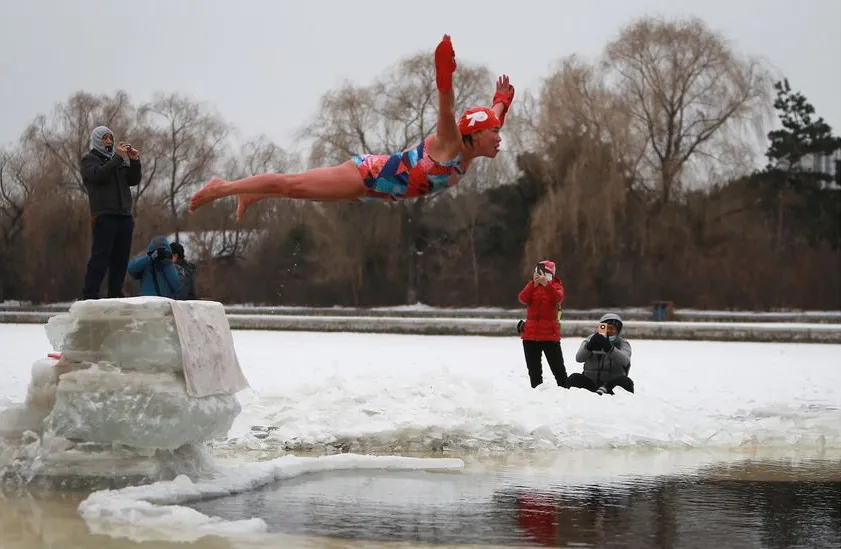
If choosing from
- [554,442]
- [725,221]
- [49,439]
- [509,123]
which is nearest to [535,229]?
[509,123]

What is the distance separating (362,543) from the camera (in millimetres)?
5336

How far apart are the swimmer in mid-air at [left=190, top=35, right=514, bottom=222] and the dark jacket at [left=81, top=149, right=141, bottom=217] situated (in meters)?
1.38

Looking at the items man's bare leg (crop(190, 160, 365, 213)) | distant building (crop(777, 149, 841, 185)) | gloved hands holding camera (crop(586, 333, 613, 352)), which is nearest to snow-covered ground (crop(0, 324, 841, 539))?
gloved hands holding camera (crop(586, 333, 613, 352))

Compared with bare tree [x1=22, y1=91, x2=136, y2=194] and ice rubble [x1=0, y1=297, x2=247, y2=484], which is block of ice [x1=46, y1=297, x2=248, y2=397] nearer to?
ice rubble [x1=0, y1=297, x2=247, y2=484]

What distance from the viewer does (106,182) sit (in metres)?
7.80

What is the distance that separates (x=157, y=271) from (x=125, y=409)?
188 cm

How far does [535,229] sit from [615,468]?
1165 inches

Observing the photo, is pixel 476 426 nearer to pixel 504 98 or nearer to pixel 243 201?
pixel 504 98

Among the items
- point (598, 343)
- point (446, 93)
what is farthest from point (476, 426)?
point (446, 93)

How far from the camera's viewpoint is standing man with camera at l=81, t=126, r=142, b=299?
25.4ft

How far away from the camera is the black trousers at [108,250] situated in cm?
790

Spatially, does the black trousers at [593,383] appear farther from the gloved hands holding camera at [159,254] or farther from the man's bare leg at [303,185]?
the man's bare leg at [303,185]

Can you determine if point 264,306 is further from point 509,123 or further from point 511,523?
point 511,523

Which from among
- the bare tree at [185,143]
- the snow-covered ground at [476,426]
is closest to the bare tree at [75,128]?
the bare tree at [185,143]
